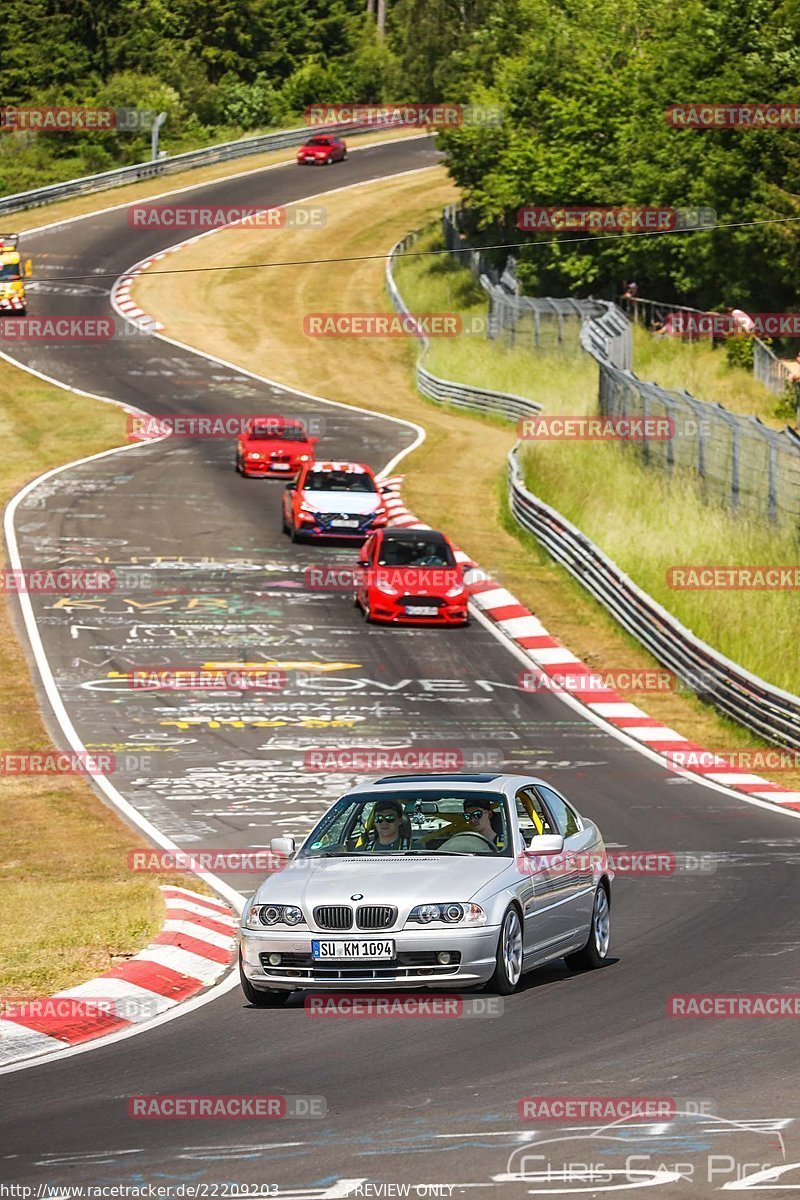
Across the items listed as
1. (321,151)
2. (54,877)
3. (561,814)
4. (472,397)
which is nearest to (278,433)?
(472,397)

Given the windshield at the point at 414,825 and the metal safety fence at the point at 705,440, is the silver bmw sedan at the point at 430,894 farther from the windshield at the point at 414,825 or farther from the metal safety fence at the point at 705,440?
the metal safety fence at the point at 705,440

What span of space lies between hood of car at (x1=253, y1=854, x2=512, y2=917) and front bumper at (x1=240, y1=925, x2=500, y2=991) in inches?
7.7

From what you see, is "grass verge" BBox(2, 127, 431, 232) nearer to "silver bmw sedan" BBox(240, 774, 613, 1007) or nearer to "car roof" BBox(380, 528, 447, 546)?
"car roof" BBox(380, 528, 447, 546)

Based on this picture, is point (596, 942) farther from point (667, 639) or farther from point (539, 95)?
point (539, 95)

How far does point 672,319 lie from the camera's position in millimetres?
55344

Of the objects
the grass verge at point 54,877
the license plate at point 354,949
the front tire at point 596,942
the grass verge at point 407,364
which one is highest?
the license plate at point 354,949

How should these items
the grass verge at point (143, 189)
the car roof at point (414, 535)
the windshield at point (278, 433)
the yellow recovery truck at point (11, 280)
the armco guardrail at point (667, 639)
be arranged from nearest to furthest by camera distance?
the armco guardrail at point (667, 639) → the car roof at point (414, 535) → the windshield at point (278, 433) → the yellow recovery truck at point (11, 280) → the grass verge at point (143, 189)

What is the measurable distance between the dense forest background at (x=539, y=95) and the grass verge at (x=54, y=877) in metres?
26.7

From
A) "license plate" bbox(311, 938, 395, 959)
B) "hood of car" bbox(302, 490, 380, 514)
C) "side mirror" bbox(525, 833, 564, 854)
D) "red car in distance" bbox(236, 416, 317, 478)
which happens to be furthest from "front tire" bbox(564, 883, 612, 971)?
"red car in distance" bbox(236, 416, 317, 478)

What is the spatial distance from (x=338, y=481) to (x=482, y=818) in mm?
25376

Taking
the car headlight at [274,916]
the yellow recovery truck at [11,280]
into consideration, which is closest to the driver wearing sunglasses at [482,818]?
the car headlight at [274,916]

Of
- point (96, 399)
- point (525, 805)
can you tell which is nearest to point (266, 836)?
point (525, 805)

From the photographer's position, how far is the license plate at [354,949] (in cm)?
1145

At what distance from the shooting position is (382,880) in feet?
38.8
